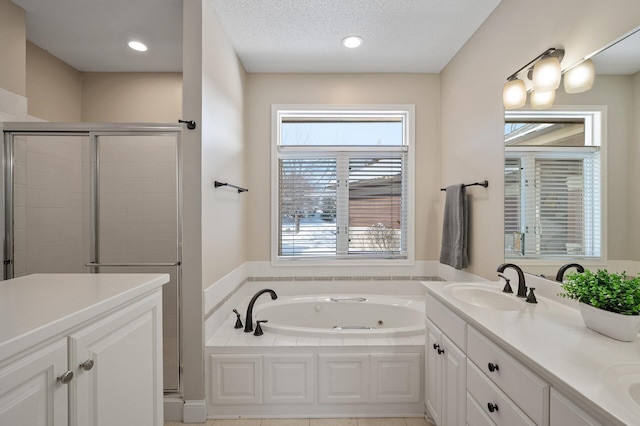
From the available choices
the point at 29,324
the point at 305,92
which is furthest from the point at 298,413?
the point at 305,92

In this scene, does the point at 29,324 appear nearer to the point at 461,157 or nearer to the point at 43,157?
the point at 43,157

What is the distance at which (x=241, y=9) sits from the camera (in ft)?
6.91

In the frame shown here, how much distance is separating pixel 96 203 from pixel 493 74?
2738 mm

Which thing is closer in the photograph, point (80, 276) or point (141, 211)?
point (80, 276)

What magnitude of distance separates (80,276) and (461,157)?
101 inches

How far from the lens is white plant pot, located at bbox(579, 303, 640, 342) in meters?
1.00

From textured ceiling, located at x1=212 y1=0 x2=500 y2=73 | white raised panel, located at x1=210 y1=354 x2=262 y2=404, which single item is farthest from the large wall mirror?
white raised panel, located at x1=210 y1=354 x2=262 y2=404

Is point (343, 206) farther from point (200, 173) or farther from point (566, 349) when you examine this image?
point (566, 349)

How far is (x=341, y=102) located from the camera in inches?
118

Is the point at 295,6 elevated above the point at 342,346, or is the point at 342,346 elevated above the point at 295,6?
the point at 295,6

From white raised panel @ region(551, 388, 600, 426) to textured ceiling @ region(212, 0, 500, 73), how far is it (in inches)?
86.8

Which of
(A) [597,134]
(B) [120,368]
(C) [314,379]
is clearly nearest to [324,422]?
(C) [314,379]

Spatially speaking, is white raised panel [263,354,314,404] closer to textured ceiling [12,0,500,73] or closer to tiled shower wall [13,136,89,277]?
tiled shower wall [13,136,89,277]

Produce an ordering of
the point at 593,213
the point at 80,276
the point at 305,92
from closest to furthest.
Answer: the point at 80,276 → the point at 593,213 → the point at 305,92
